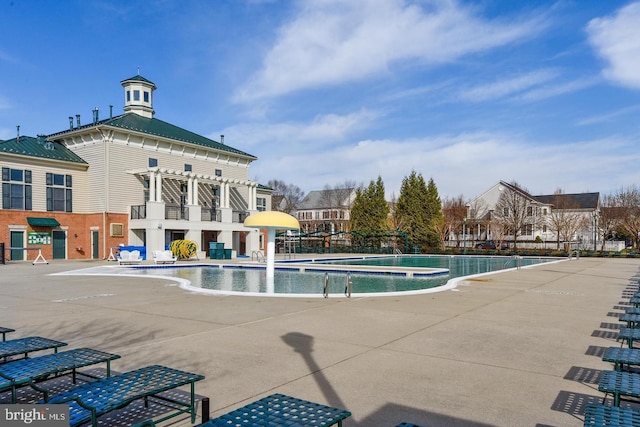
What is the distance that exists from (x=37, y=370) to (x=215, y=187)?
4010cm

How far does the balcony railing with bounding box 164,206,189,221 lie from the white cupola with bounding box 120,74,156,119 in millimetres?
10917

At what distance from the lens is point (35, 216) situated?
33.6 meters

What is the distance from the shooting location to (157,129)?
133ft

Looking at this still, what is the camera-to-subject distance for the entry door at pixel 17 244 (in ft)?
107

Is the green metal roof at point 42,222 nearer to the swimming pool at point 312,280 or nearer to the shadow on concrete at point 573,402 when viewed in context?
the swimming pool at point 312,280

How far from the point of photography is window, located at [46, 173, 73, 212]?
114ft

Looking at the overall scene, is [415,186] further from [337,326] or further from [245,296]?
[337,326]

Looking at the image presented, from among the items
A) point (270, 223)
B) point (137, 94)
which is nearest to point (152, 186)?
point (137, 94)

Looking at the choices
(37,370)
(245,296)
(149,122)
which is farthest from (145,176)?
(37,370)

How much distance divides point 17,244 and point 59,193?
15.8ft

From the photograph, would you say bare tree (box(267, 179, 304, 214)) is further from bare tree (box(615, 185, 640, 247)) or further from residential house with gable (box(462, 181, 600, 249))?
bare tree (box(615, 185, 640, 247))

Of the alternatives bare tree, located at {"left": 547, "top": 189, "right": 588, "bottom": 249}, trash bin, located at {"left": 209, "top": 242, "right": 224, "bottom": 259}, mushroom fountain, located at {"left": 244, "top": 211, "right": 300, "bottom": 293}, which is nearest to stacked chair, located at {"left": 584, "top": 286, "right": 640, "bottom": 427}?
mushroom fountain, located at {"left": 244, "top": 211, "right": 300, "bottom": 293}

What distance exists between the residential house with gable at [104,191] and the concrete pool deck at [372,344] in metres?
21.6

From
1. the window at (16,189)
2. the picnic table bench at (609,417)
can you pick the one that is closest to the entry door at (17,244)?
the window at (16,189)
